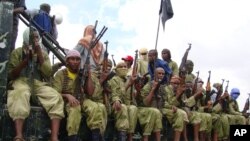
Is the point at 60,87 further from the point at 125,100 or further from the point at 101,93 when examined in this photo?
the point at 125,100

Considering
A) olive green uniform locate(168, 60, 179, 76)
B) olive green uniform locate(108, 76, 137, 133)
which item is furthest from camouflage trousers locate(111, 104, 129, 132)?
olive green uniform locate(168, 60, 179, 76)

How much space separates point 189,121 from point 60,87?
129 inches

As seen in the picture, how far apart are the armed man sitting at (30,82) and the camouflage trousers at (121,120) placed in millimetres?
1154

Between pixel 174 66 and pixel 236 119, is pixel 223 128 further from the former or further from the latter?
pixel 174 66

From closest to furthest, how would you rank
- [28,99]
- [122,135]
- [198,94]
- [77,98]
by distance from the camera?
[28,99] < [77,98] < [122,135] < [198,94]

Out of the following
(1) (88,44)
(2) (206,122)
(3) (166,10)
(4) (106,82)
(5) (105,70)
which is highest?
(3) (166,10)

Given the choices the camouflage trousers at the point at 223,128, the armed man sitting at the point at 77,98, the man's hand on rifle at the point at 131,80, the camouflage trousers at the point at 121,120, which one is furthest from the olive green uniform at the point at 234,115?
the armed man sitting at the point at 77,98

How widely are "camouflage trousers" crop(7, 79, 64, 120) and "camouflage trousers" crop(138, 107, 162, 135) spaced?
183 centimetres

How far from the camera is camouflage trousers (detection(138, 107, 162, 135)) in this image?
23.4ft

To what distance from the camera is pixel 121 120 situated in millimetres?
6629

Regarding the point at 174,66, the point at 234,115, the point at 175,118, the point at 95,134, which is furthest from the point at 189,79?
the point at 95,134

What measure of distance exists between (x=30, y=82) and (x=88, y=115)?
34.4 inches

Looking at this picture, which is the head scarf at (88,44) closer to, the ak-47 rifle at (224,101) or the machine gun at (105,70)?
the machine gun at (105,70)

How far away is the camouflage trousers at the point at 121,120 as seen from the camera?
6.58 metres
